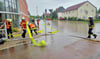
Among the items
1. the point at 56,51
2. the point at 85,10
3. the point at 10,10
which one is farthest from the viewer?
the point at 85,10

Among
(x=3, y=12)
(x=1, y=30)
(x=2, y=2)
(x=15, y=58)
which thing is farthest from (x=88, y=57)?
(x=2, y=2)

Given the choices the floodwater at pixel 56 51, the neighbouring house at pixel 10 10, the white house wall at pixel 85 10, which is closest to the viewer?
the floodwater at pixel 56 51

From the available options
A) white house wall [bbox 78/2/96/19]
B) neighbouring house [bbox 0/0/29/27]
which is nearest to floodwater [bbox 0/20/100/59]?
neighbouring house [bbox 0/0/29/27]

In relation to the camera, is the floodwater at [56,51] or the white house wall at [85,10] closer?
the floodwater at [56,51]

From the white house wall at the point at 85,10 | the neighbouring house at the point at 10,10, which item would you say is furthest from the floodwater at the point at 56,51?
the white house wall at the point at 85,10

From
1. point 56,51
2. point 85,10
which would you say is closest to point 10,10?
point 56,51

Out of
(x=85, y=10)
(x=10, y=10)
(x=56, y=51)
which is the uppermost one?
(x=85, y=10)

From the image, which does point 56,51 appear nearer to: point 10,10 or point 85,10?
point 10,10

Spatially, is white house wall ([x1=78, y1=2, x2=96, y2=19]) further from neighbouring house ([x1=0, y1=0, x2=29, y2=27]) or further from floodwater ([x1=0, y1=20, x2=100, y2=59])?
floodwater ([x1=0, y1=20, x2=100, y2=59])

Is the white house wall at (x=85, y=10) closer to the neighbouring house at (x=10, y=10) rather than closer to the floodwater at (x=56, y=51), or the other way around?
the neighbouring house at (x=10, y=10)

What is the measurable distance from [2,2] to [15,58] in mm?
10682

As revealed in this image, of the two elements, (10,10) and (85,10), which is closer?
(10,10)

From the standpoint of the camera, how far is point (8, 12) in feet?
43.1

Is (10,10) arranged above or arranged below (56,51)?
above
